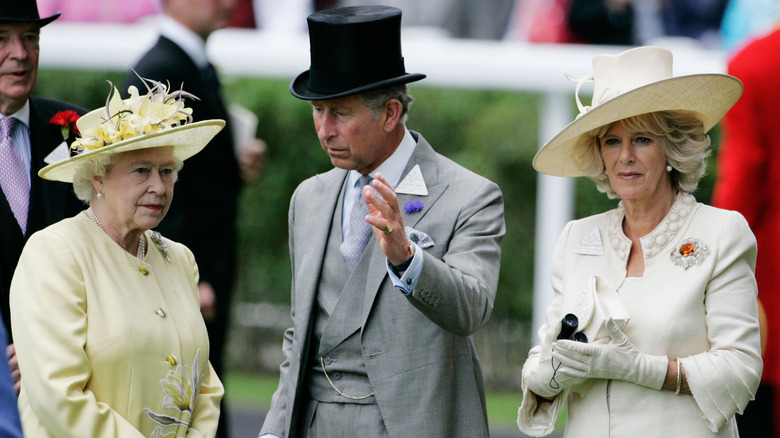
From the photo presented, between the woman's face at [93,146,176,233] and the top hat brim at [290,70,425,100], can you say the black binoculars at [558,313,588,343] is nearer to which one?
the top hat brim at [290,70,425,100]

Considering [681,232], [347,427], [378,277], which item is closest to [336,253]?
[378,277]

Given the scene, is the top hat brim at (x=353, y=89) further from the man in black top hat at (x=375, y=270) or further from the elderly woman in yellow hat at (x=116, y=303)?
the elderly woman in yellow hat at (x=116, y=303)

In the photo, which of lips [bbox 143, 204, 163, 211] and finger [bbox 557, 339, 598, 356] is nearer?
finger [bbox 557, 339, 598, 356]

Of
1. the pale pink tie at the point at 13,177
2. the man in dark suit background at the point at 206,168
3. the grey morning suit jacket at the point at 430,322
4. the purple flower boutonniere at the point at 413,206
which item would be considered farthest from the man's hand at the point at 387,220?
the man in dark suit background at the point at 206,168

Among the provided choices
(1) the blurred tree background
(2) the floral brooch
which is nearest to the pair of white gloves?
(2) the floral brooch

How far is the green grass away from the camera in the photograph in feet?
32.4

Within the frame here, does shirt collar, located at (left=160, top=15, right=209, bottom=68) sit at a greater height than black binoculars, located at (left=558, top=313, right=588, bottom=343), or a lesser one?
greater

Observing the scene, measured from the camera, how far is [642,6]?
906 centimetres

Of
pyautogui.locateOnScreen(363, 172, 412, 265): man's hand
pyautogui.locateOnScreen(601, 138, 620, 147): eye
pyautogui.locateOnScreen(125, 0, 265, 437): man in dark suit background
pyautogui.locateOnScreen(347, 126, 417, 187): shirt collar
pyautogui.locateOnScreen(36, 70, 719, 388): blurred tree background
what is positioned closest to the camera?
pyautogui.locateOnScreen(363, 172, 412, 265): man's hand

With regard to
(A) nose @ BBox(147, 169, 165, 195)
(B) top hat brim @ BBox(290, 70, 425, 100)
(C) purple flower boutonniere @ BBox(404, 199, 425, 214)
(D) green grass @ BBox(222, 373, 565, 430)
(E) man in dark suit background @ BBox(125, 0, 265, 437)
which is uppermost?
(B) top hat brim @ BBox(290, 70, 425, 100)

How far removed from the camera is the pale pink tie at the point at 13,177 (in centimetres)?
456

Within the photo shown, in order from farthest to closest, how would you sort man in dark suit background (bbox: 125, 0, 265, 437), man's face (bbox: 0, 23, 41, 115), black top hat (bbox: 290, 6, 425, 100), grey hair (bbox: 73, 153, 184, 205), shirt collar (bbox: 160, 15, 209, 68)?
shirt collar (bbox: 160, 15, 209, 68), man in dark suit background (bbox: 125, 0, 265, 437), man's face (bbox: 0, 23, 41, 115), black top hat (bbox: 290, 6, 425, 100), grey hair (bbox: 73, 153, 184, 205)

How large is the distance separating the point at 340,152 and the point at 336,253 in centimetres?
38

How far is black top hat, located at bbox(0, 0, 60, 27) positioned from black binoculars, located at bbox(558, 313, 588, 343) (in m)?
2.54
